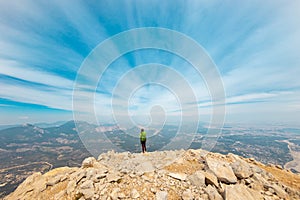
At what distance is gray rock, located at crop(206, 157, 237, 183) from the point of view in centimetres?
779

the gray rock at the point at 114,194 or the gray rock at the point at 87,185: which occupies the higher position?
the gray rock at the point at 87,185

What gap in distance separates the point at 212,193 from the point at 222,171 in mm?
2242

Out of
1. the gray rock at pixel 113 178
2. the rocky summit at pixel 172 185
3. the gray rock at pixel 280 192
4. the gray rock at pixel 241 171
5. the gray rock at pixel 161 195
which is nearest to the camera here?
the gray rock at pixel 161 195

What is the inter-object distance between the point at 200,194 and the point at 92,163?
26.5 ft

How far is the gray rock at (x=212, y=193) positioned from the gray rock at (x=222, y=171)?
1296mm

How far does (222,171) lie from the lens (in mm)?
8273

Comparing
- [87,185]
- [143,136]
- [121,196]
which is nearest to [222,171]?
[121,196]

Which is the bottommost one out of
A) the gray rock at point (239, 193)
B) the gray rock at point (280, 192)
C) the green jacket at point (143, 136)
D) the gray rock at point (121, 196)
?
the gray rock at point (280, 192)

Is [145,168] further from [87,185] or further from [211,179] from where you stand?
[211,179]

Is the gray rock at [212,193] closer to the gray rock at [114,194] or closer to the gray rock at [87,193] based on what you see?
the gray rock at [114,194]

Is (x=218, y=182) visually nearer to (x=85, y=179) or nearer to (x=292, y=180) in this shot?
(x=292, y=180)

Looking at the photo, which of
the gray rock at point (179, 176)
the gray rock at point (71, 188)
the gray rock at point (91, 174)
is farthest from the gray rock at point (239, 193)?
the gray rock at point (71, 188)

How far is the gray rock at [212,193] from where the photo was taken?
636 cm

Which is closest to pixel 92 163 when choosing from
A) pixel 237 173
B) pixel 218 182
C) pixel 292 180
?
pixel 218 182
